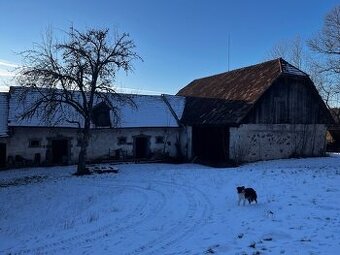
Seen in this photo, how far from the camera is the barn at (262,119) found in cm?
2356

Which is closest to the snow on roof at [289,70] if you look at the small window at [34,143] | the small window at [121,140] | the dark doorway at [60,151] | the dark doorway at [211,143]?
the dark doorway at [211,143]

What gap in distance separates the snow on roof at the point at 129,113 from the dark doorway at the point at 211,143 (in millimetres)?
1920

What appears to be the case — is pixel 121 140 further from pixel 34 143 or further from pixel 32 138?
pixel 32 138

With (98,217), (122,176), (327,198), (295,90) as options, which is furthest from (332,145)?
(98,217)

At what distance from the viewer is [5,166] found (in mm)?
22844

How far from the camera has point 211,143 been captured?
26.1 m

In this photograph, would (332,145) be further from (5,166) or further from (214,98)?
(5,166)

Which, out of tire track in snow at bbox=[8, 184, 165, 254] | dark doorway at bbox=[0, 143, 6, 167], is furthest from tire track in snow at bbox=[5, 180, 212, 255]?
dark doorway at bbox=[0, 143, 6, 167]

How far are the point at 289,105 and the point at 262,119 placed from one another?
2.60 m

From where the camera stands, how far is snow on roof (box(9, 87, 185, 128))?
77.4ft

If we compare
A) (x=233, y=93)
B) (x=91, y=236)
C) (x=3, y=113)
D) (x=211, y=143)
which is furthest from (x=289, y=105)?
(x=91, y=236)

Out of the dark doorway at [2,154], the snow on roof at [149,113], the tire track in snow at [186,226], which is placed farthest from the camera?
the snow on roof at [149,113]

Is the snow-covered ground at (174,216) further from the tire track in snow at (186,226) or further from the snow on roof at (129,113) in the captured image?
the snow on roof at (129,113)

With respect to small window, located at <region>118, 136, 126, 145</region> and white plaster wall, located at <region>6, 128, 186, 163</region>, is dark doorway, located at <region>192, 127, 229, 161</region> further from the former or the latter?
small window, located at <region>118, 136, 126, 145</region>
